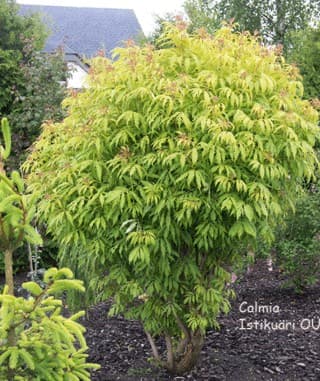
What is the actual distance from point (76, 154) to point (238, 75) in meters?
1.18

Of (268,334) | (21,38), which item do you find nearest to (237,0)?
(21,38)

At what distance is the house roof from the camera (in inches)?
914

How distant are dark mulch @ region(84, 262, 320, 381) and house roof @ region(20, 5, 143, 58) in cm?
1929

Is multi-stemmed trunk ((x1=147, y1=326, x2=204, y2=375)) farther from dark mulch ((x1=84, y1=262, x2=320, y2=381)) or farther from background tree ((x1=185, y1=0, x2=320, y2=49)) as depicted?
background tree ((x1=185, y1=0, x2=320, y2=49))

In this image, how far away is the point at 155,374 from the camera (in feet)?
12.6

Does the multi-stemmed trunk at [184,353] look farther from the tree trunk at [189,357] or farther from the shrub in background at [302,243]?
the shrub in background at [302,243]

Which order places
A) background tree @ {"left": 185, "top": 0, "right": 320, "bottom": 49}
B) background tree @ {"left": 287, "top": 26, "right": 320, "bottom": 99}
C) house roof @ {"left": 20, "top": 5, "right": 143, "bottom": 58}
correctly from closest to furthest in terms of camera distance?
background tree @ {"left": 287, "top": 26, "right": 320, "bottom": 99} → background tree @ {"left": 185, "top": 0, "right": 320, "bottom": 49} → house roof @ {"left": 20, "top": 5, "right": 143, "bottom": 58}

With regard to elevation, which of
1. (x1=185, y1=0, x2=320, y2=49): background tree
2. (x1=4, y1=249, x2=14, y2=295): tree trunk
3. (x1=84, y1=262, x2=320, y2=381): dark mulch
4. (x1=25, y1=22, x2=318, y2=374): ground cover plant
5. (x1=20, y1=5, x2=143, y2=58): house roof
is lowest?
(x1=84, y1=262, x2=320, y2=381): dark mulch

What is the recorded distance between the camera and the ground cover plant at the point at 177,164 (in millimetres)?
3117

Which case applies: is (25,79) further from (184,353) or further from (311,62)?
(311,62)

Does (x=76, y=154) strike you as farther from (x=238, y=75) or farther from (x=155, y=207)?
(x=238, y=75)

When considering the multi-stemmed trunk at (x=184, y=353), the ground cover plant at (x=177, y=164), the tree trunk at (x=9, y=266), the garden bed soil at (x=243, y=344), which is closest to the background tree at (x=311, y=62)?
the garden bed soil at (x=243, y=344)

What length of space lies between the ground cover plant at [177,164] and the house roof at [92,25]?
20.4 m

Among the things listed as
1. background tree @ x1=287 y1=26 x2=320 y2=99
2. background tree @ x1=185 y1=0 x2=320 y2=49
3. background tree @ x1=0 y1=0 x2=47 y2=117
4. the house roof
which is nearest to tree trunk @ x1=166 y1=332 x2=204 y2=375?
background tree @ x1=0 y1=0 x2=47 y2=117
